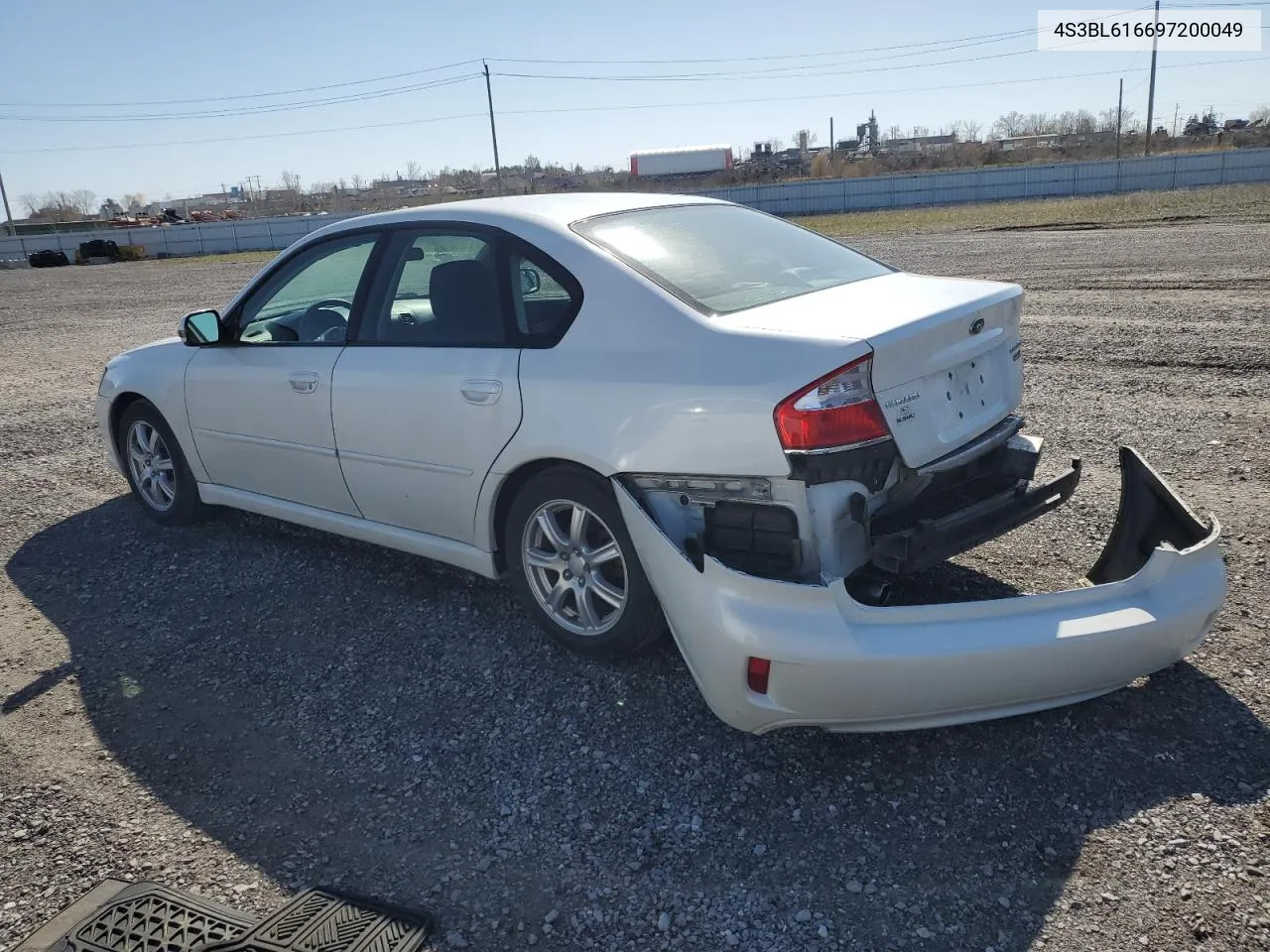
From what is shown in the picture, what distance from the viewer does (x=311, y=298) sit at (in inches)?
189

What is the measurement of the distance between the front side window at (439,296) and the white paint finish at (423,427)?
0.25 ft

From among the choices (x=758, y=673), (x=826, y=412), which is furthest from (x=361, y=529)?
(x=826, y=412)

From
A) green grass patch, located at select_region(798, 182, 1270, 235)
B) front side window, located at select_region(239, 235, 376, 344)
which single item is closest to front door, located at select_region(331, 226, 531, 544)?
front side window, located at select_region(239, 235, 376, 344)

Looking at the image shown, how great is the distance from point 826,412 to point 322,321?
2.72m

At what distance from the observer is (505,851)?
278 cm

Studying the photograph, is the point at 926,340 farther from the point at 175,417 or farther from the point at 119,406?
the point at 119,406

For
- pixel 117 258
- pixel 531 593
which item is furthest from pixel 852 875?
pixel 117 258

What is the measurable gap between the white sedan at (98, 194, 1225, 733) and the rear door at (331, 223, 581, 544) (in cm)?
1

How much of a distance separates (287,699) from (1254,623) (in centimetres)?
370

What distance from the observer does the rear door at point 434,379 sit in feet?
12.3

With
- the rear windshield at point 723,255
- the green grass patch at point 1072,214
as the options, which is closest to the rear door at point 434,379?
the rear windshield at point 723,255

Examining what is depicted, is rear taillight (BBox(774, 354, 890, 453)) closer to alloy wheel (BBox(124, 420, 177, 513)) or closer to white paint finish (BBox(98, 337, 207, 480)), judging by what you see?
white paint finish (BBox(98, 337, 207, 480))

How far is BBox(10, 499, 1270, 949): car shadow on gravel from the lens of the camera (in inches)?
99.6

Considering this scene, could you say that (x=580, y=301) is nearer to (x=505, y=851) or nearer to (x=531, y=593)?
(x=531, y=593)
